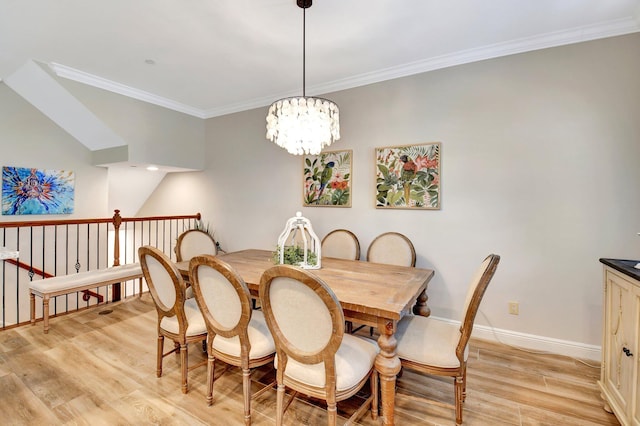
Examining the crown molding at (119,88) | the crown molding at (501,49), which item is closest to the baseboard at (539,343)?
the crown molding at (501,49)

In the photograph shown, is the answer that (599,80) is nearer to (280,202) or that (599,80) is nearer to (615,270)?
(615,270)

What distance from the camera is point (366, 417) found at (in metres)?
1.88

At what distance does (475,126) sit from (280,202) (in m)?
2.43

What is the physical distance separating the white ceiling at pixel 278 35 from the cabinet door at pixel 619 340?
1961 millimetres

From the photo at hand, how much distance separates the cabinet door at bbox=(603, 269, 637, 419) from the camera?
5.39 feet

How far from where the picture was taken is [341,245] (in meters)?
3.34

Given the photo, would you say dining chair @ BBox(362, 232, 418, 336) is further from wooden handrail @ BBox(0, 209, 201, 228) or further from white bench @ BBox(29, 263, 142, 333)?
wooden handrail @ BBox(0, 209, 201, 228)

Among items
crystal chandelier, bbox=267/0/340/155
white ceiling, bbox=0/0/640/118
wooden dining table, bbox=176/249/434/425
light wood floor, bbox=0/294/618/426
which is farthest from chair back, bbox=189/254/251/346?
white ceiling, bbox=0/0/640/118

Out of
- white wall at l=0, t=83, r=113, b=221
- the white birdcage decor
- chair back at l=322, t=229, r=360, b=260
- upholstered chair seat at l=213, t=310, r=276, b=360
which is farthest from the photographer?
white wall at l=0, t=83, r=113, b=221

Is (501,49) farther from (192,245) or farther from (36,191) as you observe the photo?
(36,191)

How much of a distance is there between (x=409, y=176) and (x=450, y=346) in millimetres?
1835

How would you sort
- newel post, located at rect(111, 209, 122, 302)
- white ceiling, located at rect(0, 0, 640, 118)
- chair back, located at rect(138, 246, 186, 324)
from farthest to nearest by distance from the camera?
1. newel post, located at rect(111, 209, 122, 302)
2. white ceiling, located at rect(0, 0, 640, 118)
3. chair back, located at rect(138, 246, 186, 324)

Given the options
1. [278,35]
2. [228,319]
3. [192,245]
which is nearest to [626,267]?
[228,319]

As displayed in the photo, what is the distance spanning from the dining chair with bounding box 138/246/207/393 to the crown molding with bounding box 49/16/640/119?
2629mm
